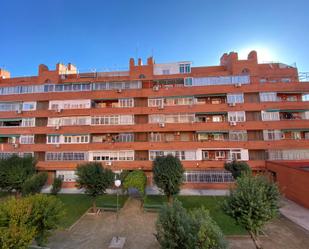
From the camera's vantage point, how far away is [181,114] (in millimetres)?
30828

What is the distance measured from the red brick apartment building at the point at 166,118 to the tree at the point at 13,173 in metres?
5.50

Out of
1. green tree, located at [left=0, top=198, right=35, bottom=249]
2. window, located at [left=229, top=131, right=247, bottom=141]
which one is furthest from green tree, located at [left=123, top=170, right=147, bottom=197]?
window, located at [left=229, top=131, right=247, bottom=141]

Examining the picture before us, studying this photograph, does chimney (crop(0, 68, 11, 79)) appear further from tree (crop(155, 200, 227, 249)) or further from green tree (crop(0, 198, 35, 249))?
tree (crop(155, 200, 227, 249))

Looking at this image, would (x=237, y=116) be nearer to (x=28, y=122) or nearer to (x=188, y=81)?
(x=188, y=81)

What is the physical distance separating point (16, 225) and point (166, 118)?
79.9 ft

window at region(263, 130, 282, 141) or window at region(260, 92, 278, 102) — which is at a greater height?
window at region(260, 92, 278, 102)

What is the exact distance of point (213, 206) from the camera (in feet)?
67.8

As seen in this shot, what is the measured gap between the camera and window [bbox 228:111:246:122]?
2959cm

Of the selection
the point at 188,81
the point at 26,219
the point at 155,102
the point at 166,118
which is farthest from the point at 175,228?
the point at 188,81

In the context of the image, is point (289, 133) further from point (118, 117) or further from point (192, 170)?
point (118, 117)

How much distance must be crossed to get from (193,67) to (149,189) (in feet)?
79.3

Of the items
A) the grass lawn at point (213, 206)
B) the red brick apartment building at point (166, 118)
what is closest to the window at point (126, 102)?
the red brick apartment building at point (166, 118)

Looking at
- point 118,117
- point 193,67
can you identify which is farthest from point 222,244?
point 193,67

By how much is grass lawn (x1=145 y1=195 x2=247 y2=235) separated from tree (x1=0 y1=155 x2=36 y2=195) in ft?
58.0
